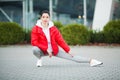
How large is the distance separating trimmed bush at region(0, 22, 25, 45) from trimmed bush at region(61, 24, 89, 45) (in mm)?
2292

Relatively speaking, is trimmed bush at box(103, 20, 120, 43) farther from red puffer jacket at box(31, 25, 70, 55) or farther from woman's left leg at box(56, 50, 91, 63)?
red puffer jacket at box(31, 25, 70, 55)

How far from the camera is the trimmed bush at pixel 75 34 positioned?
72.5ft

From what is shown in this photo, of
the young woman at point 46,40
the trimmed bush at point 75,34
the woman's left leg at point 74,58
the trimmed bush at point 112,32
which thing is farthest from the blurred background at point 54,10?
the young woman at point 46,40

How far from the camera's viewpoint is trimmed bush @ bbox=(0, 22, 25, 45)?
74.6ft

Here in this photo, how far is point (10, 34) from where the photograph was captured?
899 inches

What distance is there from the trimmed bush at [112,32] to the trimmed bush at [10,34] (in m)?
4.40

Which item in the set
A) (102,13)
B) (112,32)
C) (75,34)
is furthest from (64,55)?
(102,13)

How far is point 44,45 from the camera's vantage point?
A: 1090 centimetres

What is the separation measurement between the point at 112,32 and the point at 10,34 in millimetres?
5315

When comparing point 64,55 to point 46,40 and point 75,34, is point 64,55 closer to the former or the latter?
point 46,40

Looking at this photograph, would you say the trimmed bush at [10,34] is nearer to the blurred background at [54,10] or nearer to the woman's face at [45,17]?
the blurred background at [54,10]

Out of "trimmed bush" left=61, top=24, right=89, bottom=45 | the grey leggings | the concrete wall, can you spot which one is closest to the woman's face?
the grey leggings

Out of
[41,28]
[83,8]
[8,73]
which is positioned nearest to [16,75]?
[8,73]

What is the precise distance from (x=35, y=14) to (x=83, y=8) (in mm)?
3527
